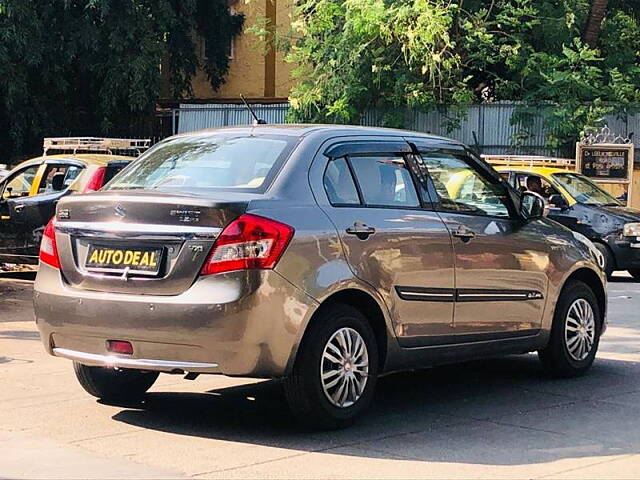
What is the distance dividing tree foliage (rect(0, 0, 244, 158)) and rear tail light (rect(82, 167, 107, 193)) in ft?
36.7

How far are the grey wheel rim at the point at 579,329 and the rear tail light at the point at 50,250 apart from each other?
12.4 feet

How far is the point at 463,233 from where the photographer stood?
743 centimetres

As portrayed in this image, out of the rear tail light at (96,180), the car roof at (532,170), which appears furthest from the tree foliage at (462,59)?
the rear tail light at (96,180)

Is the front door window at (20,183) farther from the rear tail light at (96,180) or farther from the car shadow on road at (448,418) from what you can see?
the car shadow on road at (448,418)

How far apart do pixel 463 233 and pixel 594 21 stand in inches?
817

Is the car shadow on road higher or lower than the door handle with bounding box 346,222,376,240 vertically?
lower

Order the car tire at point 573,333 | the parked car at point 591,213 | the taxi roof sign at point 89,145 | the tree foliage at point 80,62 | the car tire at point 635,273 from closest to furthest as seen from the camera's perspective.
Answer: the car tire at point 573,333 → the parked car at point 591,213 → the car tire at point 635,273 → the taxi roof sign at point 89,145 → the tree foliage at point 80,62

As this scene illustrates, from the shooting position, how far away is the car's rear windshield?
6.68 metres

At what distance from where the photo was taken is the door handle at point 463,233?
7.39 metres

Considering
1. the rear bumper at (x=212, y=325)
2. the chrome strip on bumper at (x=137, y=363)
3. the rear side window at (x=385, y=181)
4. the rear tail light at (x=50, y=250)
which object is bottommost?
the chrome strip on bumper at (x=137, y=363)

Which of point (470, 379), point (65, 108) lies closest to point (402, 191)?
point (470, 379)

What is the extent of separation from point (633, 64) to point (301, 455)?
911 inches

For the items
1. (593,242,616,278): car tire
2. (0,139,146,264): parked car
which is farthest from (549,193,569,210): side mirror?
(0,139,146,264): parked car

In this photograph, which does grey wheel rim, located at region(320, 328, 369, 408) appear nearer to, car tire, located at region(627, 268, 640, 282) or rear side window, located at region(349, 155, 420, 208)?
rear side window, located at region(349, 155, 420, 208)
